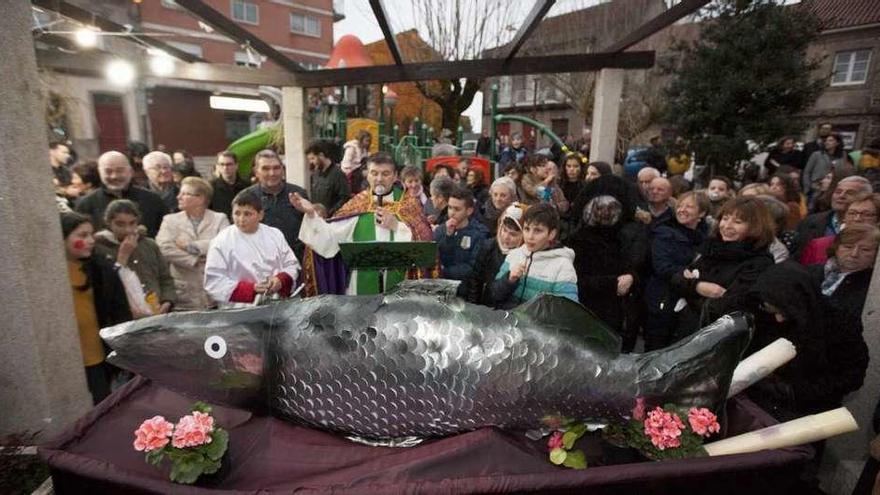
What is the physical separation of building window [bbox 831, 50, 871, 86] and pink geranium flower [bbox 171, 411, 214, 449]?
22572 mm

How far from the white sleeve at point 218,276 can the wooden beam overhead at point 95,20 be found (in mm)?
2330

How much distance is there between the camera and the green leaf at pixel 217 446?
4.58 feet

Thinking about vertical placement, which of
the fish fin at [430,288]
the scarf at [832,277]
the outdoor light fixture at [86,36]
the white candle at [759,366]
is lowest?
the white candle at [759,366]

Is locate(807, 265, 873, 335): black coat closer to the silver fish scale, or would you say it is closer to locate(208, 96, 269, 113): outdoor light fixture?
the silver fish scale

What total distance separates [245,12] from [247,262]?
24739 mm

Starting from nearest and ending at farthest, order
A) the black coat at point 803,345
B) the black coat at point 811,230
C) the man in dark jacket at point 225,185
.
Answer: the black coat at point 803,345 → the black coat at point 811,230 → the man in dark jacket at point 225,185

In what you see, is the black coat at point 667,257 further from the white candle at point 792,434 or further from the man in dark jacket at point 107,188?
the man in dark jacket at point 107,188

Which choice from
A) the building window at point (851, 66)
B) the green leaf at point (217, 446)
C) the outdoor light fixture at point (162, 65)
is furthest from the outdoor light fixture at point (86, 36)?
the building window at point (851, 66)

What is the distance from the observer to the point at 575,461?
147 cm

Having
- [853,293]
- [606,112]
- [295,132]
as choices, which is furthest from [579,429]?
[295,132]

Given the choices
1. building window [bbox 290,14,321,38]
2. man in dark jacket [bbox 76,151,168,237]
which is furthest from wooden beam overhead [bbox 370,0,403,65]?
building window [bbox 290,14,321,38]

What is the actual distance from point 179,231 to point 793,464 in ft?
11.6

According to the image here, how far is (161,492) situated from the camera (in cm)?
129

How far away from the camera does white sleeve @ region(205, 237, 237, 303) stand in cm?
256
